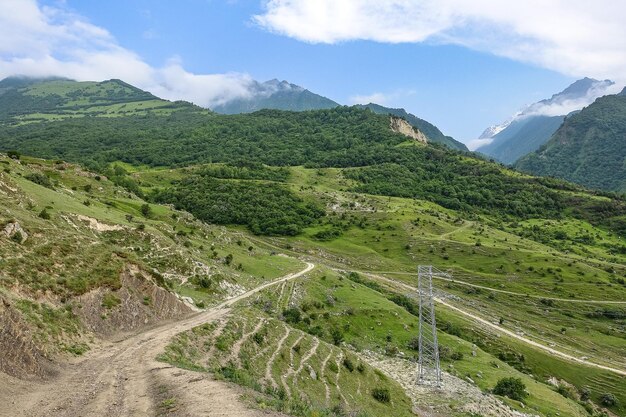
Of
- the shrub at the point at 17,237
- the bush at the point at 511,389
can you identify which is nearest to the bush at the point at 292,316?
the bush at the point at 511,389

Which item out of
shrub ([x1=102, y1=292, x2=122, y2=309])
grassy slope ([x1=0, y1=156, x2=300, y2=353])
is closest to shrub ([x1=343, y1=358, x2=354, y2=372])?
grassy slope ([x1=0, y1=156, x2=300, y2=353])

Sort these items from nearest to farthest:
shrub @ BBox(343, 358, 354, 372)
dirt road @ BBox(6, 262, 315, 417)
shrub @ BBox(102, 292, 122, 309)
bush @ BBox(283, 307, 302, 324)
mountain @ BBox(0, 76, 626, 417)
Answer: dirt road @ BBox(6, 262, 315, 417) < mountain @ BBox(0, 76, 626, 417) < shrub @ BBox(102, 292, 122, 309) < shrub @ BBox(343, 358, 354, 372) < bush @ BBox(283, 307, 302, 324)

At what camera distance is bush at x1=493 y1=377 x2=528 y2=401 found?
62.7m

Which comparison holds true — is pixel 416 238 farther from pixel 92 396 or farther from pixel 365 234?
pixel 92 396

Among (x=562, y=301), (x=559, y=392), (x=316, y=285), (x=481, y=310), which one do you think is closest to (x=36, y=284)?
(x=316, y=285)

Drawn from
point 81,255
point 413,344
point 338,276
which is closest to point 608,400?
point 413,344

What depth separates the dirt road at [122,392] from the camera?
71.4 ft

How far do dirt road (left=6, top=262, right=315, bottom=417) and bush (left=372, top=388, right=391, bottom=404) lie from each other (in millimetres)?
24816

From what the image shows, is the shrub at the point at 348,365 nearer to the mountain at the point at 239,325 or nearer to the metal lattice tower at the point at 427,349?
the mountain at the point at 239,325

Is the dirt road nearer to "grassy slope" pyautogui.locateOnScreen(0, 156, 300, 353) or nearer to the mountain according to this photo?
the mountain

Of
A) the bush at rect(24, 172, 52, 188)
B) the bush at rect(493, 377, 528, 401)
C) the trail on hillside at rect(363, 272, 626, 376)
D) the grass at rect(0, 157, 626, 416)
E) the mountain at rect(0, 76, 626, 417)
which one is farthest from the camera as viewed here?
the trail on hillside at rect(363, 272, 626, 376)

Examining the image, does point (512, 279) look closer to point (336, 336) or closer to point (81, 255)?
point (336, 336)

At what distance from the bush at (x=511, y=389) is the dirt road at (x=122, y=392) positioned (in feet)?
171

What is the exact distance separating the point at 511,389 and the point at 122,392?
57223 mm
